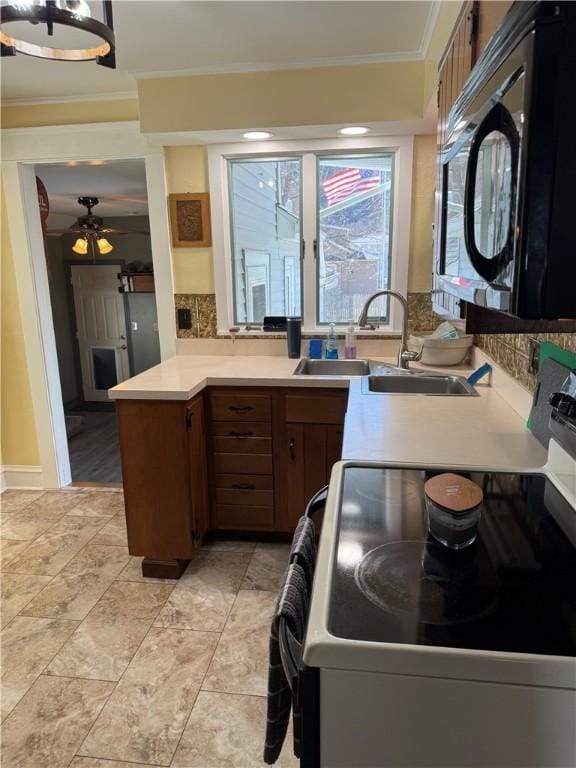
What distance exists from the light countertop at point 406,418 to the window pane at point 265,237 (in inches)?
21.6

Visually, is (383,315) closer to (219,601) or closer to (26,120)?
(219,601)

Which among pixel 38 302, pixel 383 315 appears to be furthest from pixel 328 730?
pixel 38 302

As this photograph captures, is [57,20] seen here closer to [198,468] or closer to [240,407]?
[240,407]

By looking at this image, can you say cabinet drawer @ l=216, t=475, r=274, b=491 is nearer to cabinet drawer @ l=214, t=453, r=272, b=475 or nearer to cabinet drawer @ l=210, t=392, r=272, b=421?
cabinet drawer @ l=214, t=453, r=272, b=475

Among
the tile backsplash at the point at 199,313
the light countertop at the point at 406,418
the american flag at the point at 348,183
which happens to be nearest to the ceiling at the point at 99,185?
the tile backsplash at the point at 199,313

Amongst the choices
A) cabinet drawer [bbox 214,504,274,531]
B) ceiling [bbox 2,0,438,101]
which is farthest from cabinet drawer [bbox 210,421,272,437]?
ceiling [bbox 2,0,438,101]

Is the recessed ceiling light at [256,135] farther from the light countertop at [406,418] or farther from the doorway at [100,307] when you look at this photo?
the doorway at [100,307]

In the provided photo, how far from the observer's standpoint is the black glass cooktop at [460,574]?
730mm

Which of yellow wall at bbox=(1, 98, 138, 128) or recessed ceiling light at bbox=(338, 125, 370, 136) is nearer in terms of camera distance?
recessed ceiling light at bbox=(338, 125, 370, 136)

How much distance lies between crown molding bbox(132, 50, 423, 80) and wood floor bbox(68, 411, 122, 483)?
8.91 feet

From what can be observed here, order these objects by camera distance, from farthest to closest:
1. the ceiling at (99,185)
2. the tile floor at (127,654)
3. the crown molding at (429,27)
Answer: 1. the ceiling at (99,185)
2. the crown molding at (429,27)
3. the tile floor at (127,654)

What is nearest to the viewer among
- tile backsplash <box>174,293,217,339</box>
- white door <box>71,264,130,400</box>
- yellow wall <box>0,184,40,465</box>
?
tile backsplash <box>174,293,217,339</box>

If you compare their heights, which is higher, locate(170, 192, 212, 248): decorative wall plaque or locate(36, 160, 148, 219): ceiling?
locate(36, 160, 148, 219): ceiling

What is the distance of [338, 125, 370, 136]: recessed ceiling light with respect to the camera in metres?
2.48
